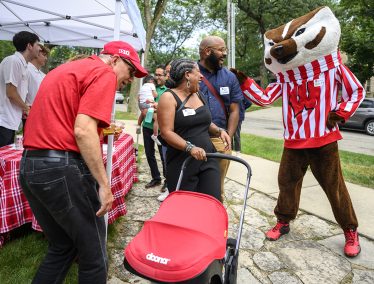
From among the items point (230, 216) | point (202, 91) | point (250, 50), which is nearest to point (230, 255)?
point (202, 91)

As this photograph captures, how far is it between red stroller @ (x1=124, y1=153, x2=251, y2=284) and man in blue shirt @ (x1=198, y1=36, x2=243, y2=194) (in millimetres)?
1363

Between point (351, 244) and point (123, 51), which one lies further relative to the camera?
point (351, 244)

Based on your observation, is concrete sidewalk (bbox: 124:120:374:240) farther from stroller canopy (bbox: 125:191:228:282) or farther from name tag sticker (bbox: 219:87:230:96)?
stroller canopy (bbox: 125:191:228:282)

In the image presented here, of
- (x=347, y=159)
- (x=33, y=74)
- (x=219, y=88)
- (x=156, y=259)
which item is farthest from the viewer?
(x=347, y=159)

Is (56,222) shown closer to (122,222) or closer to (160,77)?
(122,222)

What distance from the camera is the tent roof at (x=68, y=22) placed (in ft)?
17.4

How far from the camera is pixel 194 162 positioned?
110 inches

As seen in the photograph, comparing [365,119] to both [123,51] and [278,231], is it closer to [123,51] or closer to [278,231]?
[278,231]

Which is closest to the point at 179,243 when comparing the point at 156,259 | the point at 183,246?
the point at 183,246

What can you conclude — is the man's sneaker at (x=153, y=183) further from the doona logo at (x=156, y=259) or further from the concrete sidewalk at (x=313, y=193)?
the doona logo at (x=156, y=259)

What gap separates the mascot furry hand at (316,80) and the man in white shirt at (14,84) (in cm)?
281

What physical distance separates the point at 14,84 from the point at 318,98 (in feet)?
10.7

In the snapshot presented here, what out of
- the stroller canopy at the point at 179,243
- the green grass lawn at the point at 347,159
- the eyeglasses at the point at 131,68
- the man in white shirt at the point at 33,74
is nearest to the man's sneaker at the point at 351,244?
the stroller canopy at the point at 179,243

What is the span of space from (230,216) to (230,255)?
2.01m
